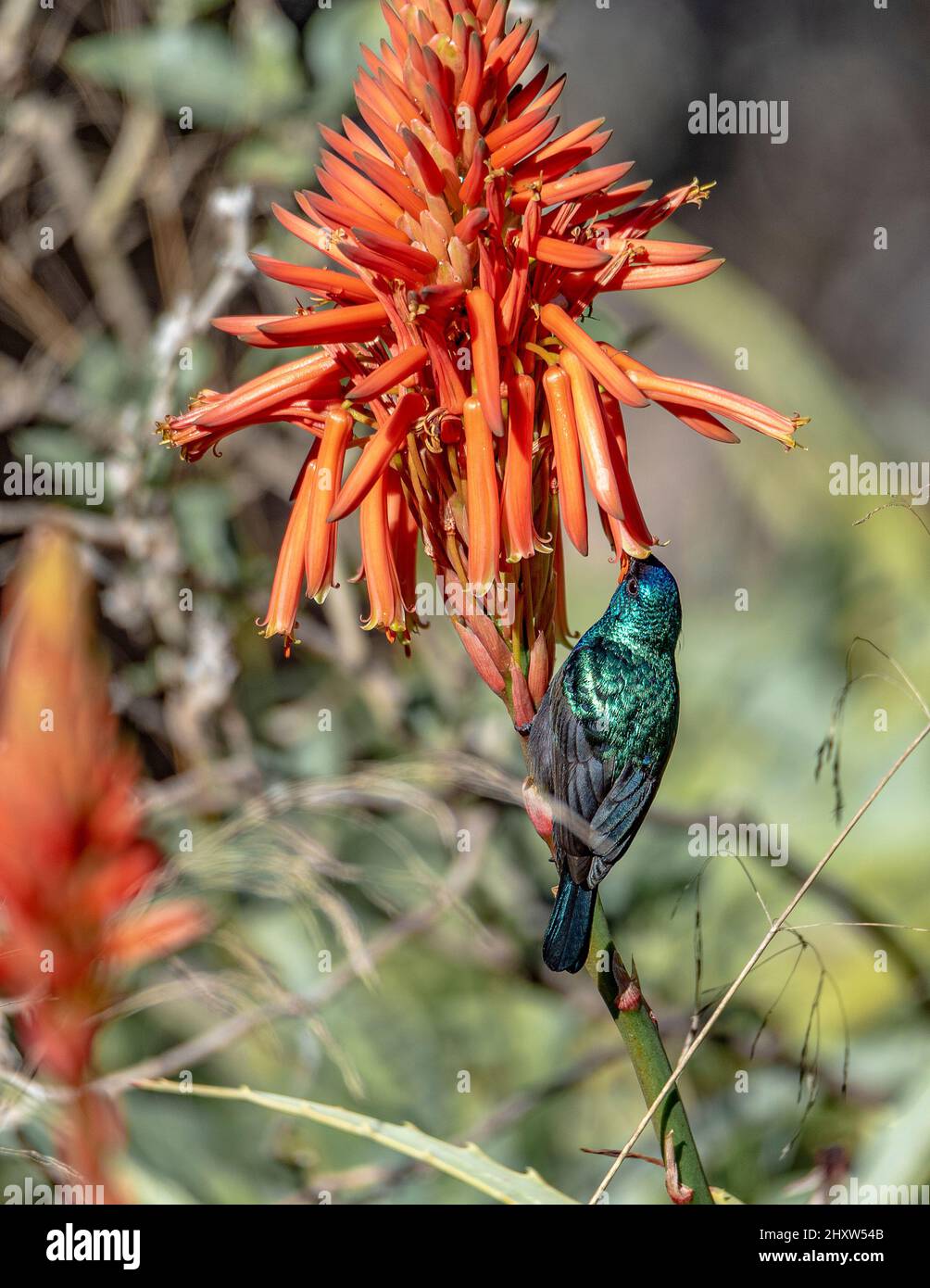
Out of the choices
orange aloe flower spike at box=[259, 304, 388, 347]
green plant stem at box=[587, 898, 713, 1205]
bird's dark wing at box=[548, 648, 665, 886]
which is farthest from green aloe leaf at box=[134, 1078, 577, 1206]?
orange aloe flower spike at box=[259, 304, 388, 347]

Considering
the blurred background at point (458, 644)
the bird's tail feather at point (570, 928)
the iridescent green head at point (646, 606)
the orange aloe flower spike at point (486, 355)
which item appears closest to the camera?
the orange aloe flower spike at point (486, 355)

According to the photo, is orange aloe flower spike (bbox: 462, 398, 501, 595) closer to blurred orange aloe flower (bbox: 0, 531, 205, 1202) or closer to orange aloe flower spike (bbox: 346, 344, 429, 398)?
orange aloe flower spike (bbox: 346, 344, 429, 398)

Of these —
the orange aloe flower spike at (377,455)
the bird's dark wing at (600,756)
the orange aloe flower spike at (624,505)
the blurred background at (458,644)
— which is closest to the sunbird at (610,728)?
the bird's dark wing at (600,756)

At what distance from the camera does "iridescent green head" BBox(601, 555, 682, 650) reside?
929 millimetres

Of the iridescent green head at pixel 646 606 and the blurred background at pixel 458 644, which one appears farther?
the blurred background at pixel 458 644

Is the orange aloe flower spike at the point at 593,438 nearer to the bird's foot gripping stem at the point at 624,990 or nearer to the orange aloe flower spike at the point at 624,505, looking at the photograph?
the orange aloe flower spike at the point at 624,505

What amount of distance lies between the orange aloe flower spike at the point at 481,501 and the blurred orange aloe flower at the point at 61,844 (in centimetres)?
Answer: 39

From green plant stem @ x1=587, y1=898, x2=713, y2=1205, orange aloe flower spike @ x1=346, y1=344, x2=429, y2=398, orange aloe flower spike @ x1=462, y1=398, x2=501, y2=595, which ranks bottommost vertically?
green plant stem @ x1=587, y1=898, x2=713, y2=1205

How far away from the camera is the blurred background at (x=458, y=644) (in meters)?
1.62

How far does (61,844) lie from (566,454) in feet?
1.74

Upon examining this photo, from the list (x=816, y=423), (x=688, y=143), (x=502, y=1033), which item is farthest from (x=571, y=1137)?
(x=688, y=143)

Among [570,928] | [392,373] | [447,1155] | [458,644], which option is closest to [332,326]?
[392,373]

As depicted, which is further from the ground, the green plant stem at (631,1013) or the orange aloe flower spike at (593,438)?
the orange aloe flower spike at (593,438)

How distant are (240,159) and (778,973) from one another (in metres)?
1.54
